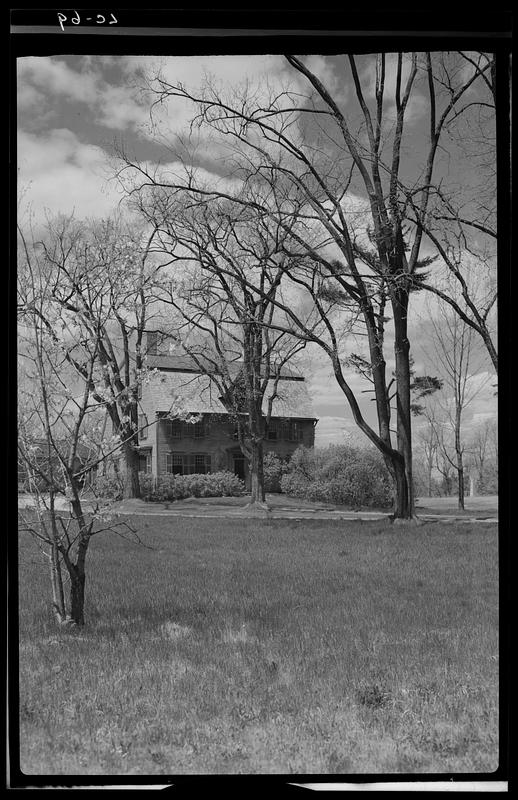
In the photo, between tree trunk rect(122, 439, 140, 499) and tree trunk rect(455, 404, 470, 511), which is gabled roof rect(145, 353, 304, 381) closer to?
tree trunk rect(122, 439, 140, 499)

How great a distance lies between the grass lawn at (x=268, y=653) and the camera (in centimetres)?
178

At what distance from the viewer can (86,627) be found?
197cm

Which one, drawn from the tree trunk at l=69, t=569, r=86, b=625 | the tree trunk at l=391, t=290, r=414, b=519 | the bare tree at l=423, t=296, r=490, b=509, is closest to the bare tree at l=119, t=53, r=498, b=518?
the tree trunk at l=391, t=290, r=414, b=519

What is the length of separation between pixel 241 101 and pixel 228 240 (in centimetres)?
46

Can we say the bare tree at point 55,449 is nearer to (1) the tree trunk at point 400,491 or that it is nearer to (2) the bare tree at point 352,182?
(2) the bare tree at point 352,182

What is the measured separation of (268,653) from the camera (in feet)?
6.29

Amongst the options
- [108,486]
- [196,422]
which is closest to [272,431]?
[196,422]

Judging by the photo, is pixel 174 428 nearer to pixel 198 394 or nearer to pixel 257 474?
pixel 198 394

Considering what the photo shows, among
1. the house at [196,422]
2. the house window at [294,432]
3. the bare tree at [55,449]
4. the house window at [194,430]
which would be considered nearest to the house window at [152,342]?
the house at [196,422]

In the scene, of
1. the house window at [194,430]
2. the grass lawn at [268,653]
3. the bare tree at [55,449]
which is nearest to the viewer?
the grass lawn at [268,653]

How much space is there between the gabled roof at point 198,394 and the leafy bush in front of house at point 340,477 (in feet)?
0.53

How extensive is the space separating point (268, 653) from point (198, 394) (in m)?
0.87
